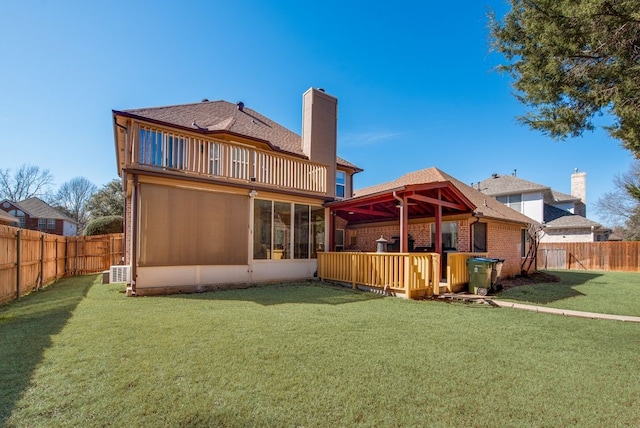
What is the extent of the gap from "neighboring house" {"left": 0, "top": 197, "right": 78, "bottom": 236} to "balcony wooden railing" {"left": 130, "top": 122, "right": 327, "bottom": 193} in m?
32.9

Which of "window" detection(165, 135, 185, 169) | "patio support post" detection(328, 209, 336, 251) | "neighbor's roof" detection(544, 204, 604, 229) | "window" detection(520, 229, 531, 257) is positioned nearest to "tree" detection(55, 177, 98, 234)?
"window" detection(165, 135, 185, 169)

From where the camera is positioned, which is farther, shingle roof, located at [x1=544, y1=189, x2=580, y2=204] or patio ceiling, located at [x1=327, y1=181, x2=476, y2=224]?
shingle roof, located at [x1=544, y1=189, x2=580, y2=204]

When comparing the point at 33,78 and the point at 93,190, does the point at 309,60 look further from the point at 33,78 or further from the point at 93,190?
the point at 93,190

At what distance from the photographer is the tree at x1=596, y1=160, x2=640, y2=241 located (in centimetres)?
2519

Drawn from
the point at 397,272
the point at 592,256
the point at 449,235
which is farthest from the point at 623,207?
the point at 397,272

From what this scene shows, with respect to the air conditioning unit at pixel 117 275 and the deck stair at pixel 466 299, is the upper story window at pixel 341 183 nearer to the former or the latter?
the deck stair at pixel 466 299

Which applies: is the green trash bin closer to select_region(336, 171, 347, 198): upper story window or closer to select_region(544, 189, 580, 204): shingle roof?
select_region(336, 171, 347, 198): upper story window

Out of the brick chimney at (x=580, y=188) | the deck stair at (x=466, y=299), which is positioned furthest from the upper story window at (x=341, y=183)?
the brick chimney at (x=580, y=188)

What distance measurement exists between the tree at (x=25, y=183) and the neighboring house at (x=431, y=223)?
42393mm

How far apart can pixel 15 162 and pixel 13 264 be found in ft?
137

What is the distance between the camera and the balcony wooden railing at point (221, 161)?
7.64m

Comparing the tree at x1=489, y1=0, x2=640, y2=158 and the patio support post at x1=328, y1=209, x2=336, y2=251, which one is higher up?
the tree at x1=489, y1=0, x2=640, y2=158

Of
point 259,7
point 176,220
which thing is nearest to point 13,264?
point 176,220

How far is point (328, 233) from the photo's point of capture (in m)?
10.6
